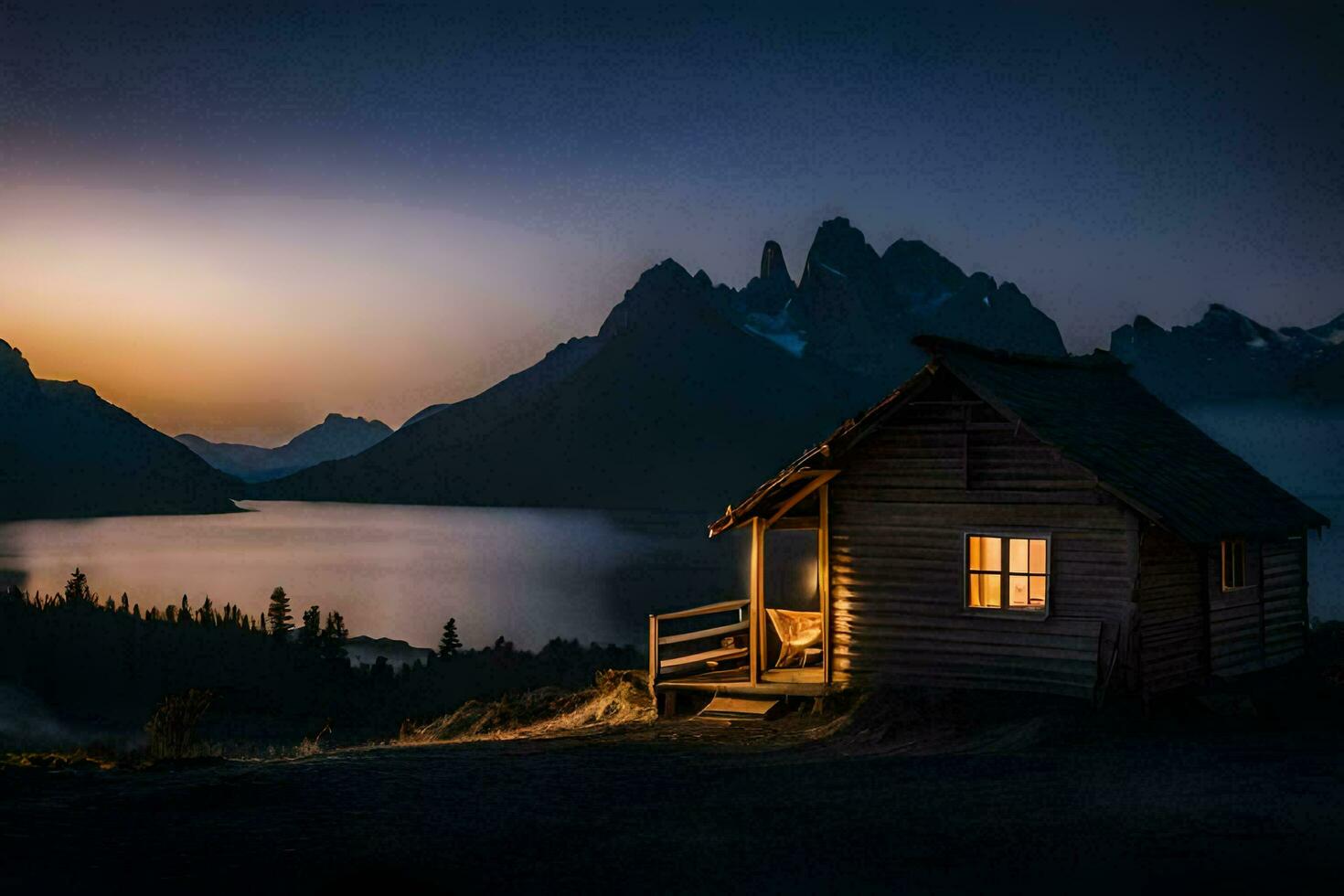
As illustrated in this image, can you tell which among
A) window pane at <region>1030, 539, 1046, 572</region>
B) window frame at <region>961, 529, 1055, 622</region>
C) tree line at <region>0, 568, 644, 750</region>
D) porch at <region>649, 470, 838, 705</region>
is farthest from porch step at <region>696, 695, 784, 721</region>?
tree line at <region>0, 568, 644, 750</region>

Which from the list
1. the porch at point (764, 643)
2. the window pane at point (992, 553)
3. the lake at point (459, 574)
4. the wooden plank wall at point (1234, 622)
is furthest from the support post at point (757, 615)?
the lake at point (459, 574)

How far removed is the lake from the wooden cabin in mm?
33436

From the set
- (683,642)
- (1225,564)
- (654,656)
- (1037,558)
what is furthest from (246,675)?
(1225,564)

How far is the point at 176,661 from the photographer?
35.4 metres

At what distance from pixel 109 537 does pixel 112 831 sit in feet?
614

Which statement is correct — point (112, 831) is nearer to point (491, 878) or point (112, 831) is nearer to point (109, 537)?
point (491, 878)

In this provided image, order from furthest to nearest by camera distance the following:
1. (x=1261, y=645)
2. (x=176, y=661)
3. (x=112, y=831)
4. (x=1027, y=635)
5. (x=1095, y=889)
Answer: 1. (x=176, y=661)
2. (x=1261, y=645)
3. (x=1027, y=635)
4. (x=112, y=831)
5. (x=1095, y=889)

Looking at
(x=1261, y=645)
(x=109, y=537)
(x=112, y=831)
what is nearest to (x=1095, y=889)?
(x=112, y=831)

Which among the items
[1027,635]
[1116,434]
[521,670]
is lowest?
[521,670]

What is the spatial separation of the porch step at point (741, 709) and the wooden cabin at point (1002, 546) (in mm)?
217

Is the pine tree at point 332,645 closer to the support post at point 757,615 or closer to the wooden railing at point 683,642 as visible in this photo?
the wooden railing at point 683,642

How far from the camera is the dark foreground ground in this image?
9.62 meters

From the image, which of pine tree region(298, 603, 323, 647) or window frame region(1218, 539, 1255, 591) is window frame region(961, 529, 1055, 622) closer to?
window frame region(1218, 539, 1255, 591)

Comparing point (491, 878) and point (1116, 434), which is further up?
point (1116, 434)
